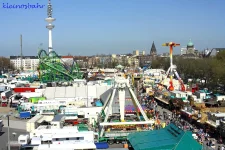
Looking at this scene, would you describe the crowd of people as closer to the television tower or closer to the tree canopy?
the tree canopy

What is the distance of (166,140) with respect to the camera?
11211 mm

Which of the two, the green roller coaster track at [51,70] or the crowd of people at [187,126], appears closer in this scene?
the crowd of people at [187,126]

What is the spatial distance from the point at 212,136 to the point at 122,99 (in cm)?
418

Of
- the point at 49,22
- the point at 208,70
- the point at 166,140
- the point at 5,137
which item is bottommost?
the point at 5,137

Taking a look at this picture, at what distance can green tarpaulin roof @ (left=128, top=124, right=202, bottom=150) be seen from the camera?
34.6 feet

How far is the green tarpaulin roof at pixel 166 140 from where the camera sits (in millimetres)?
10539

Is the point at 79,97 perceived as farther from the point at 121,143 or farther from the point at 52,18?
the point at 52,18

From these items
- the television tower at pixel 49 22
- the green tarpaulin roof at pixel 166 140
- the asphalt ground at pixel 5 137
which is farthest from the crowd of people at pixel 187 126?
the television tower at pixel 49 22

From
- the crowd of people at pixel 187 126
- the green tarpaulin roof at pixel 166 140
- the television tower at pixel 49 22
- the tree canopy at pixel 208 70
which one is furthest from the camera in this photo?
the television tower at pixel 49 22

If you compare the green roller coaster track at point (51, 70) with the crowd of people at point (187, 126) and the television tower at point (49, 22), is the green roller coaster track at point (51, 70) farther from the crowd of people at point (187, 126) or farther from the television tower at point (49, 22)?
the television tower at point (49, 22)

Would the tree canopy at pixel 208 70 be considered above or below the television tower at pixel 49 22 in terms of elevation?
below

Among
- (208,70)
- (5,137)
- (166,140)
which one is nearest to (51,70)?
(208,70)

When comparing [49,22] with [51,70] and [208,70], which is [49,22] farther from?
[208,70]

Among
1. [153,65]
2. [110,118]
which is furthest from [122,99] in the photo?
[153,65]
